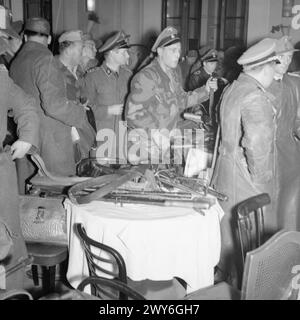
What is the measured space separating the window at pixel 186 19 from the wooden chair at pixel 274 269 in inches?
369

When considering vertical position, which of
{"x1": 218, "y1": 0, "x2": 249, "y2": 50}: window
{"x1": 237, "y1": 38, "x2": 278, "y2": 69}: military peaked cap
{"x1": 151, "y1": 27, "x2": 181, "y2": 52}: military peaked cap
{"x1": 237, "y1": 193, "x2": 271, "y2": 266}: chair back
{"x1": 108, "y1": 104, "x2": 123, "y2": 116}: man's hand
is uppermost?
{"x1": 218, "y1": 0, "x2": 249, "y2": 50}: window

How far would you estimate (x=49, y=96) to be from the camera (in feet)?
10.8

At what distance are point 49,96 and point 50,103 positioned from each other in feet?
0.18

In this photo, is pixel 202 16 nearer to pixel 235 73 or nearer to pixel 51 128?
pixel 235 73

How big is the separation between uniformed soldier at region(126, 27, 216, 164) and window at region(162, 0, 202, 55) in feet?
24.4

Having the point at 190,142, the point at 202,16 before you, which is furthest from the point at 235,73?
the point at 202,16

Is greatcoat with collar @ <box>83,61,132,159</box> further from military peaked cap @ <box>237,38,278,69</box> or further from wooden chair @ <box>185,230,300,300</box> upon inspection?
wooden chair @ <box>185,230,300,300</box>

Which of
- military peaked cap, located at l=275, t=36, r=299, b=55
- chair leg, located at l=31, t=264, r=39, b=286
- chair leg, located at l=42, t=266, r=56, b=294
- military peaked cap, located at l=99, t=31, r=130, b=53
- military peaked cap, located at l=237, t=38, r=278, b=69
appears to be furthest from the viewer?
military peaked cap, located at l=99, t=31, r=130, b=53

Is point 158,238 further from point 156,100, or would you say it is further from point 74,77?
point 74,77

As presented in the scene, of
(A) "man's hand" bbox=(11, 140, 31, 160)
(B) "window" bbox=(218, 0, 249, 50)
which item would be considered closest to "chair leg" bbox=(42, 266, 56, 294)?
(A) "man's hand" bbox=(11, 140, 31, 160)

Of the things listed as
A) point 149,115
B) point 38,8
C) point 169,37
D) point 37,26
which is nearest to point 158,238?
point 149,115

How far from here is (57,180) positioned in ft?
9.14

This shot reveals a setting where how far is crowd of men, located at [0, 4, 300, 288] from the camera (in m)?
2.57
